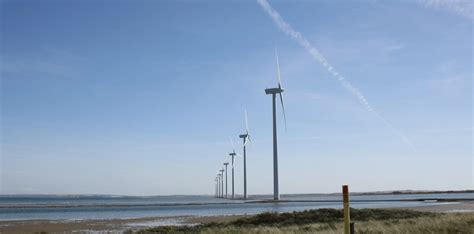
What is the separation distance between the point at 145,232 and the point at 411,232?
64.9 ft

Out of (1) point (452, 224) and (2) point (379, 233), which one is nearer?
(2) point (379, 233)

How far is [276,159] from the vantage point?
4173 inches

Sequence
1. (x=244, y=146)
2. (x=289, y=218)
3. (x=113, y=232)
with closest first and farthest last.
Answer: (x=113, y=232) → (x=289, y=218) → (x=244, y=146)

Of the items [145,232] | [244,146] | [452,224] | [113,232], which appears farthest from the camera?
[244,146]

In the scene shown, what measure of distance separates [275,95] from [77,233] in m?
77.1

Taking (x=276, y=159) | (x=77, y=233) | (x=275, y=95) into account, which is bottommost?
(x=77, y=233)

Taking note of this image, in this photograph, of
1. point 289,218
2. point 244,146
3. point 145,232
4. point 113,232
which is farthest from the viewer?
point 244,146

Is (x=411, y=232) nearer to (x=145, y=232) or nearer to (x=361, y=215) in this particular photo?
(x=145, y=232)

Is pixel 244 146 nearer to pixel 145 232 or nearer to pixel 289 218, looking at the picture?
pixel 289 218

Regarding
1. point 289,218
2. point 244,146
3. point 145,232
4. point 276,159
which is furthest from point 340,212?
point 244,146

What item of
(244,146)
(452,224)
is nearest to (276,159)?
(244,146)

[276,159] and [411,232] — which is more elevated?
[276,159]

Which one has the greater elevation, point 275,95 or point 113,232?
point 275,95

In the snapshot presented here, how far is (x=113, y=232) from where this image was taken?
122 ft
